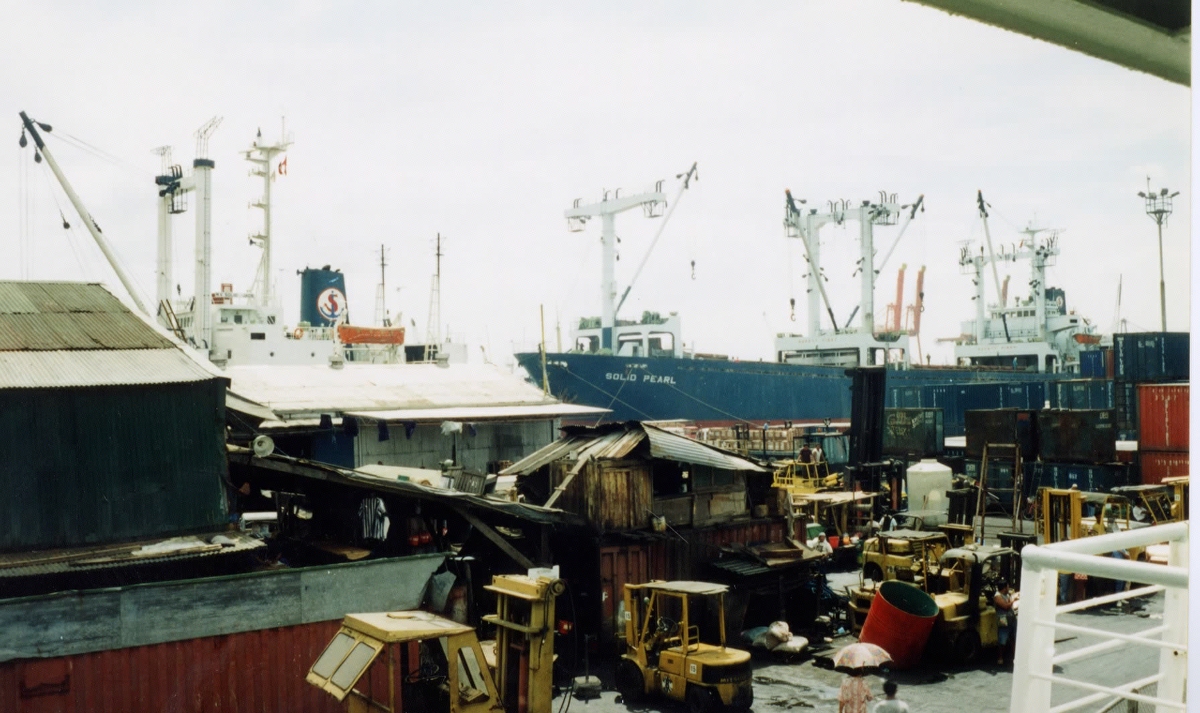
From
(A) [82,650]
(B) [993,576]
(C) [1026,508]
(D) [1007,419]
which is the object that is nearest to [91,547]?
(A) [82,650]

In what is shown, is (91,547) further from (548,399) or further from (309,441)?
(548,399)

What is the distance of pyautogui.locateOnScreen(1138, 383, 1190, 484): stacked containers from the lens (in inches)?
888

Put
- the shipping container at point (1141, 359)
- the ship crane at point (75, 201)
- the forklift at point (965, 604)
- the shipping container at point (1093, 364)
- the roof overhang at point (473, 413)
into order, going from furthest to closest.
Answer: the shipping container at point (1093, 364) → the roof overhang at point (473, 413) → the shipping container at point (1141, 359) → the forklift at point (965, 604) → the ship crane at point (75, 201)

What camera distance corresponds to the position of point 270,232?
125 feet

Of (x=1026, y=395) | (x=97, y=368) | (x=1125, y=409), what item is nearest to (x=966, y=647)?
(x=97, y=368)

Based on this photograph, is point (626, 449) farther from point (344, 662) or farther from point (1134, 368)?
point (1134, 368)

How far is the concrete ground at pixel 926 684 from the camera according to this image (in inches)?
512

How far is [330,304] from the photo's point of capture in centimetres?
4634

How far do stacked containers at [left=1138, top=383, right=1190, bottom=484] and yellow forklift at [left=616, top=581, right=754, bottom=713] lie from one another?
15277 millimetres

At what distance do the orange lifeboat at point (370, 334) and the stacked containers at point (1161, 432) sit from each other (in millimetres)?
30815

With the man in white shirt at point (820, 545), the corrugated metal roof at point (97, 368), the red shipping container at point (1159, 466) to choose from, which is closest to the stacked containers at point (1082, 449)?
the red shipping container at point (1159, 466)

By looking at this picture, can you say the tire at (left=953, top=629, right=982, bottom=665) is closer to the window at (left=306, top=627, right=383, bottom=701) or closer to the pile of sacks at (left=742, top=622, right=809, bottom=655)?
the pile of sacks at (left=742, top=622, right=809, bottom=655)

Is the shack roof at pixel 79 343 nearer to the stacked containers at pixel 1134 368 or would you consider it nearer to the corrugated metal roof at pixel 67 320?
the corrugated metal roof at pixel 67 320

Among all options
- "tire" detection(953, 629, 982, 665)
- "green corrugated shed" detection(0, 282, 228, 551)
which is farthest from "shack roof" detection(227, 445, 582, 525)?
"tire" detection(953, 629, 982, 665)
